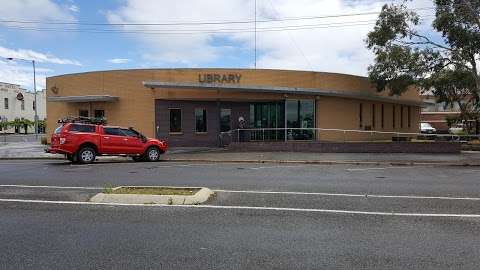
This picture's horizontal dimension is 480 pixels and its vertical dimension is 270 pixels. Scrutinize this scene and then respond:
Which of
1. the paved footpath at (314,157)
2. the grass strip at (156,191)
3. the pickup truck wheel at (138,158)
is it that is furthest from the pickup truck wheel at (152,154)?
the grass strip at (156,191)

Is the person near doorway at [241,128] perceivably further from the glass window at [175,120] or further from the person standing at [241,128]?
the glass window at [175,120]

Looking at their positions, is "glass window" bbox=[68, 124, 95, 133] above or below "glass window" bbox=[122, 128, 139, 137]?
above

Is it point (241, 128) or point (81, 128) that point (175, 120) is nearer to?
point (241, 128)

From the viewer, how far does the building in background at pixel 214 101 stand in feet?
97.7

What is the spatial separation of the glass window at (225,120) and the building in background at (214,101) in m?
0.04

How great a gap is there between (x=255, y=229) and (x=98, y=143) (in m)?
15.9

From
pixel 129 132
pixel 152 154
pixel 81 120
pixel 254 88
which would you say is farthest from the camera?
pixel 254 88

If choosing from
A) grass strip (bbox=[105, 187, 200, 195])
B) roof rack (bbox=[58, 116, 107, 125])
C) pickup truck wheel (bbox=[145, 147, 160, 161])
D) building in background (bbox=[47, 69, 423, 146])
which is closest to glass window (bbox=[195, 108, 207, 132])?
building in background (bbox=[47, 69, 423, 146])

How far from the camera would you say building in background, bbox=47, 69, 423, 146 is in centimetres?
2978

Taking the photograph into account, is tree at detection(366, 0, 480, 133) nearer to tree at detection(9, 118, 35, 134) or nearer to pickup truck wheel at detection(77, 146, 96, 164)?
pickup truck wheel at detection(77, 146, 96, 164)

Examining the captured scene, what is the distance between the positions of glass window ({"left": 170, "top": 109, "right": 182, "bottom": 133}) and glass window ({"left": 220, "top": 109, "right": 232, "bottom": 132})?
8.05ft

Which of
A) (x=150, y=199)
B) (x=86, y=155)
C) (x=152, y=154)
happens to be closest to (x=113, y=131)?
(x=86, y=155)

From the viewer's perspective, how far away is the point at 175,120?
30797 millimetres

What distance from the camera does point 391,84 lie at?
31.1 meters
